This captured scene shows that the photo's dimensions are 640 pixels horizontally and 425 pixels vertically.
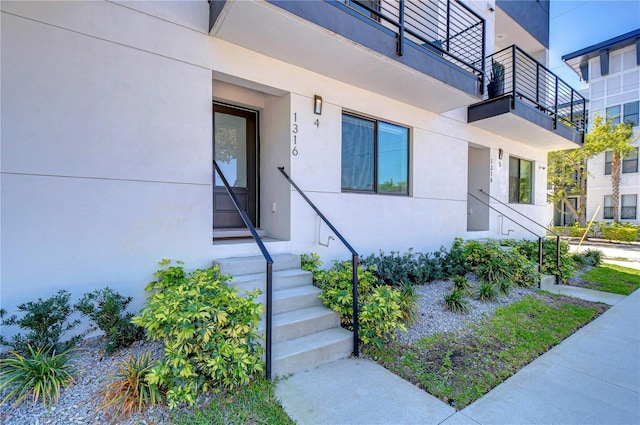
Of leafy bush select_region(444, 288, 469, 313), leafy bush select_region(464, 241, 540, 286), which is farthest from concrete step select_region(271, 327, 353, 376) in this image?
leafy bush select_region(464, 241, 540, 286)

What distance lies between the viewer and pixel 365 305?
130 inches

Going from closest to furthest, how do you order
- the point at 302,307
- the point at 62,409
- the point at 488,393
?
the point at 62,409 < the point at 488,393 < the point at 302,307

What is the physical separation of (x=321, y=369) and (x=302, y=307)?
766 mm

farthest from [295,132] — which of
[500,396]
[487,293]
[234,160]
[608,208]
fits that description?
[608,208]

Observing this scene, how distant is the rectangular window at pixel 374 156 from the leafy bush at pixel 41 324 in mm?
4011

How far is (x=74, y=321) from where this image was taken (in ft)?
10.1

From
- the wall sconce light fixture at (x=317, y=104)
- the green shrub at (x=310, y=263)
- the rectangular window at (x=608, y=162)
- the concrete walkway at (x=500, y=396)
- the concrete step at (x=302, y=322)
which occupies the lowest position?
the concrete walkway at (x=500, y=396)

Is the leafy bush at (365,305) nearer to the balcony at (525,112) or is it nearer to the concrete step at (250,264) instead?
the concrete step at (250,264)

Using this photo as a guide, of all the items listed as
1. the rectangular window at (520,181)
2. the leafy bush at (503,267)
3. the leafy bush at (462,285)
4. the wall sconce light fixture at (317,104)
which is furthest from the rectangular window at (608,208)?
the wall sconce light fixture at (317,104)

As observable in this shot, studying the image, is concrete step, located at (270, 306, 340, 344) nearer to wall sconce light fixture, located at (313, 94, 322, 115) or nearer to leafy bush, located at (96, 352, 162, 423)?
leafy bush, located at (96, 352, 162, 423)

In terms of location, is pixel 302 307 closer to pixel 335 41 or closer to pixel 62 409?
pixel 62 409

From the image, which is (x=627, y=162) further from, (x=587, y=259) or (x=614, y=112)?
(x=587, y=259)

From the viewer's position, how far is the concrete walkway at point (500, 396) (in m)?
2.32

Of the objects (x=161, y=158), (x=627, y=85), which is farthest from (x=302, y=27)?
(x=627, y=85)
